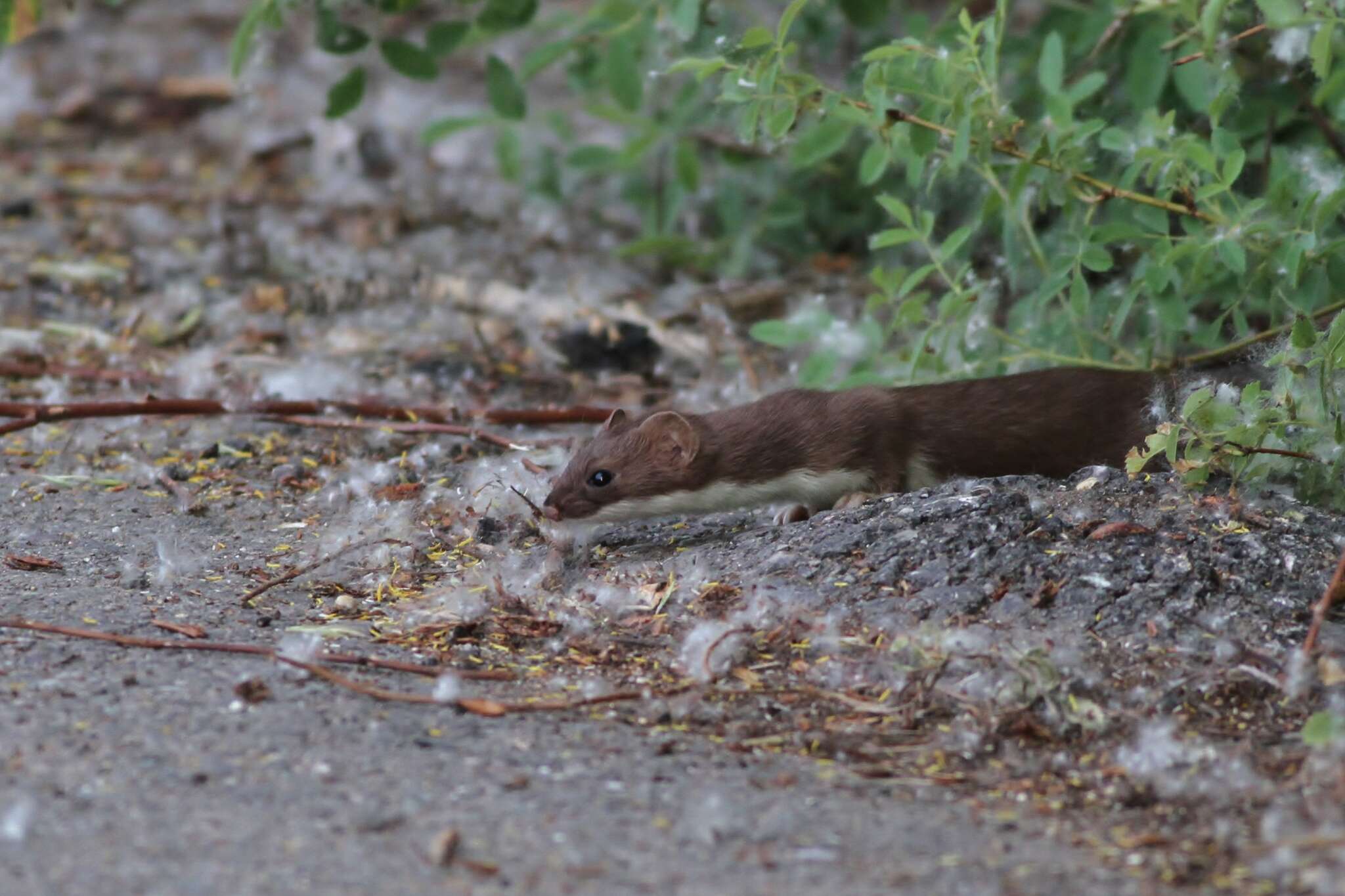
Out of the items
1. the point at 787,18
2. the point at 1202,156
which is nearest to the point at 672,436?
the point at 787,18

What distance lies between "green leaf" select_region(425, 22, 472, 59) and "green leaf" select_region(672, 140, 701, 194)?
1.11 meters

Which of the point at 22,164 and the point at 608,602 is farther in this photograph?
the point at 22,164

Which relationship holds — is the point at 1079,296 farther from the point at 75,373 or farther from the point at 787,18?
the point at 75,373

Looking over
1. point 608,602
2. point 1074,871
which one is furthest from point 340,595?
point 1074,871

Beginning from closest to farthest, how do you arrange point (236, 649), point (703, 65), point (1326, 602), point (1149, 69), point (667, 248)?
1. point (1326, 602)
2. point (236, 649)
3. point (703, 65)
4. point (1149, 69)
5. point (667, 248)

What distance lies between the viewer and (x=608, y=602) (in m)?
4.14

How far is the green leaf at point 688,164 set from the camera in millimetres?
7215

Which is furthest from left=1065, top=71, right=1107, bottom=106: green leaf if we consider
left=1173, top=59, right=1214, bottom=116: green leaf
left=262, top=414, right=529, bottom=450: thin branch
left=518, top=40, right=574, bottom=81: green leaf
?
left=518, top=40, right=574, bottom=81: green leaf

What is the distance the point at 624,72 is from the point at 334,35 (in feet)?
3.87

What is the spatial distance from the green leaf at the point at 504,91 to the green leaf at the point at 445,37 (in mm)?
241

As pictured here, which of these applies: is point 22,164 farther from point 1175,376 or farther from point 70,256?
point 1175,376

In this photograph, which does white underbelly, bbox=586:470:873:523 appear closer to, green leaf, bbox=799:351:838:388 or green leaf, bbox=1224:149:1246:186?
green leaf, bbox=799:351:838:388

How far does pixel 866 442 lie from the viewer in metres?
4.89

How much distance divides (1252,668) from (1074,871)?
1022 millimetres
